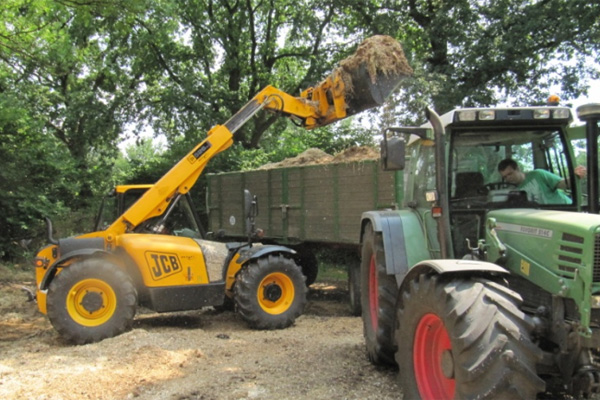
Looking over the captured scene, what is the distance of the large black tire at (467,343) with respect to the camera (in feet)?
9.40

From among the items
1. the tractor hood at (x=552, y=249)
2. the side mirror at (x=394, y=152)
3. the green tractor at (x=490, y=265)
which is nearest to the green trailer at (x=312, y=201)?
the green tractor at (x=490, y=265)

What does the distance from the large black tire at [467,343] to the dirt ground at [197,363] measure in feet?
2.72

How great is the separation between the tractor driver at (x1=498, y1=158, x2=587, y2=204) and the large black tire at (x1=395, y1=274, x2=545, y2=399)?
1.22m

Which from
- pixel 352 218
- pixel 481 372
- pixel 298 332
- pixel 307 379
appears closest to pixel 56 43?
pixel 352 218

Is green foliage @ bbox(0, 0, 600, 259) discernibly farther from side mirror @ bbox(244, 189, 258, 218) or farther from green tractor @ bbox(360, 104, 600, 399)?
green tractor @ bbox(360, 104, 600, 399)

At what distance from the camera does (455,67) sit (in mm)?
14070

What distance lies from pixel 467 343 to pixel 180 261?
485 cm

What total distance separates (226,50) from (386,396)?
622 inches

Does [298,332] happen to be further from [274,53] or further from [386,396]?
[274,53]

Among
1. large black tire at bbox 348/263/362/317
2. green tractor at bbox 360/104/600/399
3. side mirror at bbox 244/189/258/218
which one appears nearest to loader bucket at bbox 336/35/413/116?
side mirror at bbox 244/189/258/218

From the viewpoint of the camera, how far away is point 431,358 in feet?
11.9

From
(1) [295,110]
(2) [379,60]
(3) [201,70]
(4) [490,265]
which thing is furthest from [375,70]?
(3) [201,70]

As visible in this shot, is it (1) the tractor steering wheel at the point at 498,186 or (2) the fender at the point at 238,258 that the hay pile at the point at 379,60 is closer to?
(2) the fender at the point at 238,258

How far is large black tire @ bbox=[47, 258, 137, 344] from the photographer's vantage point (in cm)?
646
